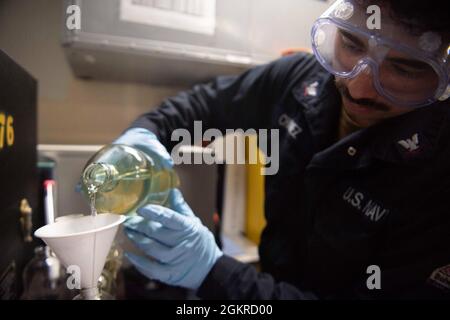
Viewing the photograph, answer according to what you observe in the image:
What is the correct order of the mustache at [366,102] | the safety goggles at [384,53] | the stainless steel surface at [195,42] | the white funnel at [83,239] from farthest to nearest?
1. the stainless steel surface at [195,42]
2. the mustache at [366,102]
3. the safety goggles at [384,53]
4. the white funnel at [83,239]

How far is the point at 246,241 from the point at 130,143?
735mm

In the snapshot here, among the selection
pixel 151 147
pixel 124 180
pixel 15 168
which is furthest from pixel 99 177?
pixel 15 168

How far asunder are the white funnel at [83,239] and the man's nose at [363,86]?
0.52m

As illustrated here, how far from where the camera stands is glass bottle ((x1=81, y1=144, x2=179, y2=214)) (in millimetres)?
468

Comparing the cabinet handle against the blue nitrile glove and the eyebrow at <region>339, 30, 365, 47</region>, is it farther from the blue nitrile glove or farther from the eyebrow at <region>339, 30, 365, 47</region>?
the eyebrow at <region>339, 30, 365, 47</region>

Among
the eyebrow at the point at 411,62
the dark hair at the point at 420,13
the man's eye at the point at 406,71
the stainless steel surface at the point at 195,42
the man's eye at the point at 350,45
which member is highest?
the stainless steel surface at the point at 195,42

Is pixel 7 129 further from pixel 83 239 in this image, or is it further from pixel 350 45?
pixel 350 45

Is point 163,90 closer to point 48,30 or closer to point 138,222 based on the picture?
point 48,30

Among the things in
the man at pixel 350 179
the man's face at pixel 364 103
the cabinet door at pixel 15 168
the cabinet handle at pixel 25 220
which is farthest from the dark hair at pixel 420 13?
the cabinet handle at pixel 25 220

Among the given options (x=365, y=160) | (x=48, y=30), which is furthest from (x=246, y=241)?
(x=48, y=30)

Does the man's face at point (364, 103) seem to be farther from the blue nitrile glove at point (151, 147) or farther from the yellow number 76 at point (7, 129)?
the yellow number 76 at point (7, 129)

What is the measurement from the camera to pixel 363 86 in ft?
1.88

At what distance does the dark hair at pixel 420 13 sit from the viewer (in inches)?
18.9

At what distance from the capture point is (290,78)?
91 cm
